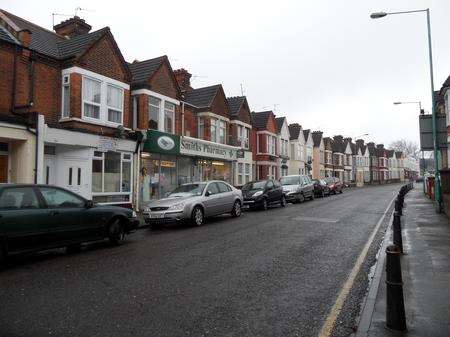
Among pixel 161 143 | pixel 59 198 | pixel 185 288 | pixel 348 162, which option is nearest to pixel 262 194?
pixel 161 143

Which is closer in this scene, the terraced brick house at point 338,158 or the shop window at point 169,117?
the shop window at point 169,117

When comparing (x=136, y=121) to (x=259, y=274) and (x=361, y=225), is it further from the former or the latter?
(x=259, y=274)

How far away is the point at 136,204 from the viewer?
19531mm

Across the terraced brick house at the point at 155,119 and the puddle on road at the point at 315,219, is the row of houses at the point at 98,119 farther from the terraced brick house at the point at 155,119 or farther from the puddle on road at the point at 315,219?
the puddle on road at the point at 315,219

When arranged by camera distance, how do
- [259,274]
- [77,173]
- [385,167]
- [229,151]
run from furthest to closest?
[385,167]
[229,151]
[77,173]
[259,274]

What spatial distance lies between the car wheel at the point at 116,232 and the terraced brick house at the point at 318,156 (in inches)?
1829

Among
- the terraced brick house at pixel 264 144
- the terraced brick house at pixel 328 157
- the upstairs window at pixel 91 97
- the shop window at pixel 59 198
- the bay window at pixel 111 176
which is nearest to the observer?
the shop window at pixel 59 198

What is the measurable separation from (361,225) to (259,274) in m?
7.80

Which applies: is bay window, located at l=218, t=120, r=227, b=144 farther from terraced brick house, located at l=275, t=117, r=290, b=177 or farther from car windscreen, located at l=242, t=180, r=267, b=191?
terraced brick house, located at l=275, t=117, r=290, b=177

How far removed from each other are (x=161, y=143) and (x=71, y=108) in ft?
17.6

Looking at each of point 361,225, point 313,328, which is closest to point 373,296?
point 313,328

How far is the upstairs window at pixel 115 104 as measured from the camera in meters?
18.3

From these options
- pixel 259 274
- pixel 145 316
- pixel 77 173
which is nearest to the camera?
pixel 145 316

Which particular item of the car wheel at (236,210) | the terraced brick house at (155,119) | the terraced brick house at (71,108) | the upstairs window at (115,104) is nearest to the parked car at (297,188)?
the terraced brick house at (155,119)
